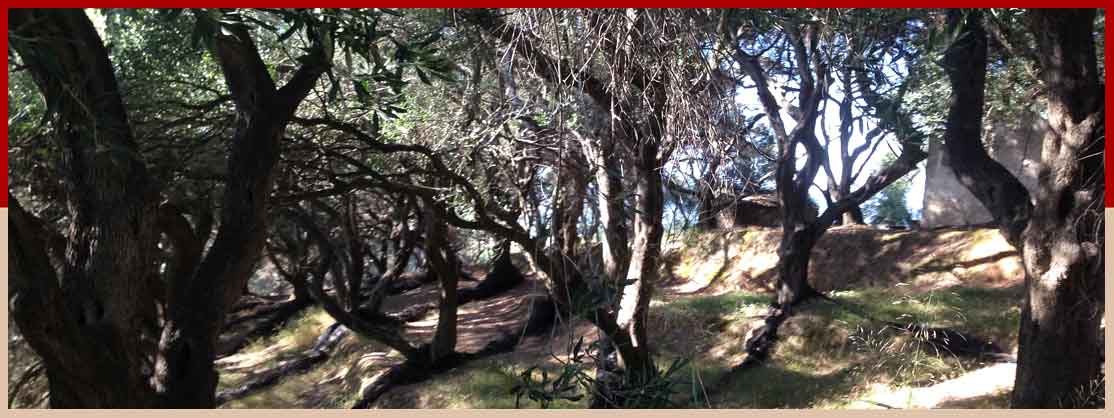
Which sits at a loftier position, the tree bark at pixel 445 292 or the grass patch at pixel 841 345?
the tree bark at pixel 445 292

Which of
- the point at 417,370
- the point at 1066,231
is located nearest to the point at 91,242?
the point at 1066,231

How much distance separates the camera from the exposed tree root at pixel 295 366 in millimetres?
13500

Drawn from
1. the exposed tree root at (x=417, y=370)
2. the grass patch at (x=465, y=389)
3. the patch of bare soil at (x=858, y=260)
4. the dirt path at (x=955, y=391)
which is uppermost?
the patch of bare soil at (x=858, y=260)

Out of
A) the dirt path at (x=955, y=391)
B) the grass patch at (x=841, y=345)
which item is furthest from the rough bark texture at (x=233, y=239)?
the dirt path at (x=955, y=391)

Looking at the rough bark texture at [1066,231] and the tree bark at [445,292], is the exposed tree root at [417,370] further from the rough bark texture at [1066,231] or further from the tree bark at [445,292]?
the rough bark texture at [1066,231]

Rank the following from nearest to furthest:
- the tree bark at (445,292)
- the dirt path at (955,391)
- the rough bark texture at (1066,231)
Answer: the rough bark texture at (1066,231), the dirt path at (955,391), the tree bark at (445,292)

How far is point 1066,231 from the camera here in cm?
705

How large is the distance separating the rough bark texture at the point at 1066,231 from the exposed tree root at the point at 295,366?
369 inches

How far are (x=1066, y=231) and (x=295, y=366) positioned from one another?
10.8 metres

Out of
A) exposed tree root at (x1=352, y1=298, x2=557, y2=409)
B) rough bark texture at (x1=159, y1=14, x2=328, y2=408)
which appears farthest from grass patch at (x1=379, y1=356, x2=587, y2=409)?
rough bark texture at (x1=159, y1=14, x2=328, y2=408)

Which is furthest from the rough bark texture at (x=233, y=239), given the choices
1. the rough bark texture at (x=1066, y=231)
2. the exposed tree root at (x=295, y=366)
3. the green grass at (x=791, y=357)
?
the exposed tree root at (x=295, y=366)

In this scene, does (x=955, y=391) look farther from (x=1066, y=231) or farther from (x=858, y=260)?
(x=858, y=260)

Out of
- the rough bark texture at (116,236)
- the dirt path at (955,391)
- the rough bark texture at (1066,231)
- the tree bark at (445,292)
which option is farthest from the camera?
the tree bark at (445,292)

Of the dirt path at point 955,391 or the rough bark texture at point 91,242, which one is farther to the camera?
the dirt path at point 955,391
